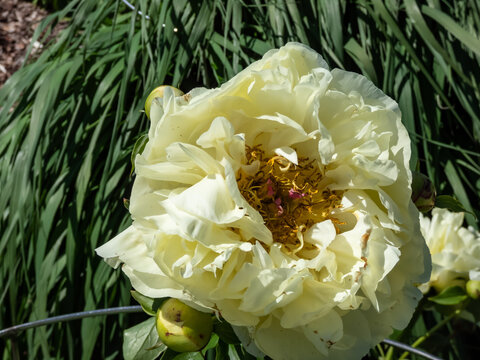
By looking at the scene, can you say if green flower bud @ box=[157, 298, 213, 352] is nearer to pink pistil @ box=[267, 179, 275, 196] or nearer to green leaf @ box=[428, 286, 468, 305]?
pink pistil @ box=[267, 179, 275, 196]

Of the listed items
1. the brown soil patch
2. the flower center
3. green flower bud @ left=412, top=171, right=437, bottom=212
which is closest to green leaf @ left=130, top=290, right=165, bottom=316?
the flower center

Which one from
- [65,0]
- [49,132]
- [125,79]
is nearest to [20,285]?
[49,132]

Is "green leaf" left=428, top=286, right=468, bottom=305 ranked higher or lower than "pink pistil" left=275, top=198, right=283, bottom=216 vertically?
lower

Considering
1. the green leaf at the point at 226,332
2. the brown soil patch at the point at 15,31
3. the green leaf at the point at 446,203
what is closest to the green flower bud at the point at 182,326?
the green leaf at the point at 226,332

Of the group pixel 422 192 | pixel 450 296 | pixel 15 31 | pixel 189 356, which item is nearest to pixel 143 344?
pixel 189 356

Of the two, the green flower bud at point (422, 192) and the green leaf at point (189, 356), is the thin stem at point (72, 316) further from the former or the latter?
the green flower bud at point (422, 192)

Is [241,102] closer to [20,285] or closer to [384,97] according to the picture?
[384,97]
